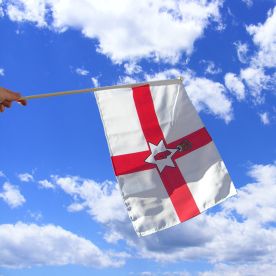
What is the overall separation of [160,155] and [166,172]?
0.52 m

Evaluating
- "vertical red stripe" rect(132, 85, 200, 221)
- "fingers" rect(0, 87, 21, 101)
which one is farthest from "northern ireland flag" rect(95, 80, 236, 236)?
"fingers" rect(0, 87, 21, 101)

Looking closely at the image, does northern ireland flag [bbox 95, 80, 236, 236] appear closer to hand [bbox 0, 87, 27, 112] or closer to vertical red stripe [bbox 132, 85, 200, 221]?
vertical red stripe [bbox 132, 85, 200, 221]

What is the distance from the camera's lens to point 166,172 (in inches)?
565

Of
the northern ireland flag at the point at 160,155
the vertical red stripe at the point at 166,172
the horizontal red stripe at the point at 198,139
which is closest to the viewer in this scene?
the northern ireland flag at the point at 160,155

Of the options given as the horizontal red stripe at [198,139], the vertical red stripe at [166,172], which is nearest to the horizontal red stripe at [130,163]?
the vertical red stripe at [166,172]

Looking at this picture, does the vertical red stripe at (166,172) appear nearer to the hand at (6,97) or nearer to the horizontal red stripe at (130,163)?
the horizontal red stripe at (130,163)

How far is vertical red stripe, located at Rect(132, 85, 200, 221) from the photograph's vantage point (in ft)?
45.9

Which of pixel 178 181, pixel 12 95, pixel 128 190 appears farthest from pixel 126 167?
pixel 12 95

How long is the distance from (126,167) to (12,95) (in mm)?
4251

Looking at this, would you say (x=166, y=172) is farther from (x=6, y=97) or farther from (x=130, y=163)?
(x=6, y=97)

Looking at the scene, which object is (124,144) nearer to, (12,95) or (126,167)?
(126,167)

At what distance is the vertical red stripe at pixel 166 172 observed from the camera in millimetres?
14000

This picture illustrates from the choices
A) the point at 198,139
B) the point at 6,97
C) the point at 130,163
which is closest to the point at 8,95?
the point at 6,97

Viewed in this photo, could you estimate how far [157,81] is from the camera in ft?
49.0
